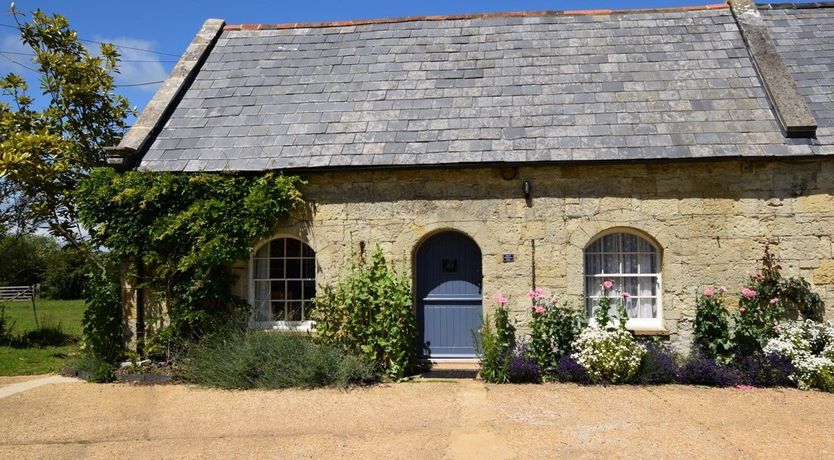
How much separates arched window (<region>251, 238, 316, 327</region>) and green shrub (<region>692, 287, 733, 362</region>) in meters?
5.88

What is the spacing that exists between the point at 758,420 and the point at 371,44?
30.1ft

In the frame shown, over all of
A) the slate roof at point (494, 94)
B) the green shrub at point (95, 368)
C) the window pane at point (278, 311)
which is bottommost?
the green shrub at point (95, 368)

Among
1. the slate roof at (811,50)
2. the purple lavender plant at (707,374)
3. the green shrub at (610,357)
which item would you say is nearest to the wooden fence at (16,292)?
the green shrub at (610,357)

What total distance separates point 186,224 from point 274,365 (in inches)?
Result: 105

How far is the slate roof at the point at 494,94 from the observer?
9.38 m

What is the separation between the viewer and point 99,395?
824 centimetres

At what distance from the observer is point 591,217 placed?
9219mm

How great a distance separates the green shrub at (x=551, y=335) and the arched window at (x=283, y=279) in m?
3.68

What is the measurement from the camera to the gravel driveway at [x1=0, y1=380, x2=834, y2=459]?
19.1ft

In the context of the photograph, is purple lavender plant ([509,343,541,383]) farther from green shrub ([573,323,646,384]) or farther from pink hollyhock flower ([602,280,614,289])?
pink hollyhock flower ([602,280,614,289])

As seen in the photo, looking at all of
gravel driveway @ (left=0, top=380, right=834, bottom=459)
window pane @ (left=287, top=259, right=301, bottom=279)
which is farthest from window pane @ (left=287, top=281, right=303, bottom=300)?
gravel driveway @ (left=0, top=380, right=834, bottom=459)

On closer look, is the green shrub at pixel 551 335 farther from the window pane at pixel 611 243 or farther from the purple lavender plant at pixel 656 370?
the window pane at pixel 611 243

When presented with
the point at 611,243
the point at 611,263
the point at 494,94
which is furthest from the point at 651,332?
the point at 494,94

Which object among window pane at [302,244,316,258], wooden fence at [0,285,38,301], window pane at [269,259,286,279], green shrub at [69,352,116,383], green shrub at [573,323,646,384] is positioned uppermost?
A: window pane at [302,244,316,258]
